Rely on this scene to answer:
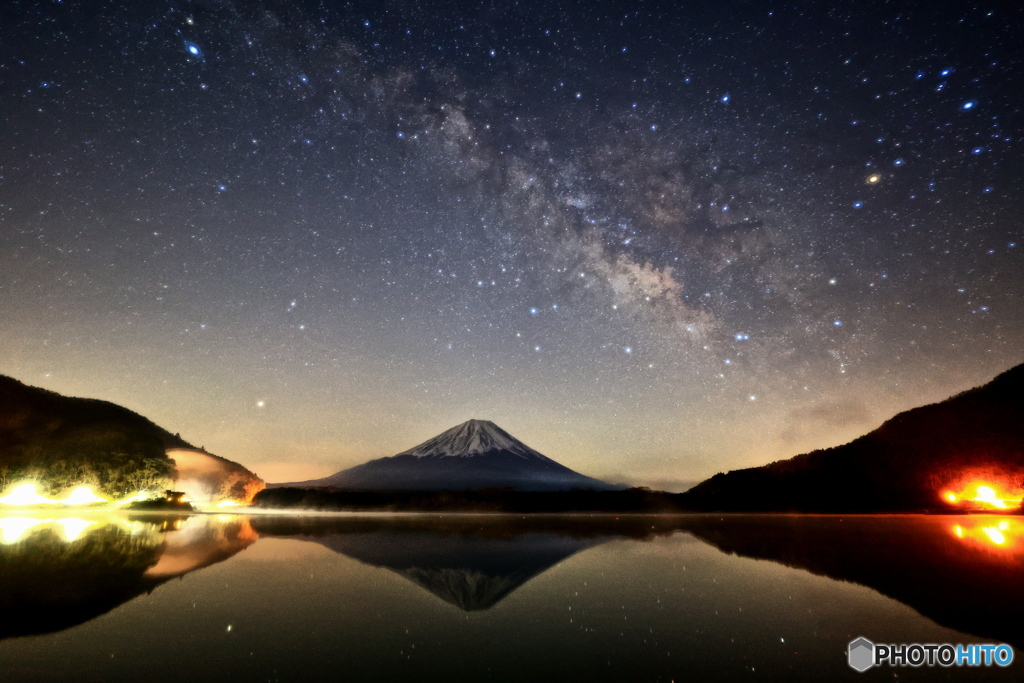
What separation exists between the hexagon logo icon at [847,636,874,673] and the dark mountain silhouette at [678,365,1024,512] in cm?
4316

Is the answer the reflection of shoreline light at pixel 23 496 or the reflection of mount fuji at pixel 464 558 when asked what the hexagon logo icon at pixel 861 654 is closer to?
the reflection of mount fuji at pixel 464 558

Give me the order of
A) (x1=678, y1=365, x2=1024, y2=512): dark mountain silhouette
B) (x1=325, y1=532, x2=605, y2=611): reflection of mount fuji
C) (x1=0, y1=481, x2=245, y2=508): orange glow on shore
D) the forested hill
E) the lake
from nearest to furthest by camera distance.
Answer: the lake, (x1=325, y1=532, x2=605, y2=611): reflection of mount fuji, (x1=678, y1=365, x2=1024, y2=512): dark mountain silhouette, (x1=0, y1=481, x2=245, y2=508): orange glow on shore, the forested hill

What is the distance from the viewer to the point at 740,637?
5.23 m

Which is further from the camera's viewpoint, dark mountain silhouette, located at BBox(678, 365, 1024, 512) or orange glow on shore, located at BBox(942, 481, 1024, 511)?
dark mountain silhouette, located at BBox(678, 365, 1024, 512)

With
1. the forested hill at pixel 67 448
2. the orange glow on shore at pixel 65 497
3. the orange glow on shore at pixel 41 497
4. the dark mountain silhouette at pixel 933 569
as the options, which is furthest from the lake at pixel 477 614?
the forested hill at pixel 67 448

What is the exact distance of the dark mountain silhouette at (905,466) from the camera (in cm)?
4594

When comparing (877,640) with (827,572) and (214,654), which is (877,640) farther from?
(214,654)

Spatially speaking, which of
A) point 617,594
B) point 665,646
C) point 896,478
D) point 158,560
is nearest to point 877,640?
point 665,646

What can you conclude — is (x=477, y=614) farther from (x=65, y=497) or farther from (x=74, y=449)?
(x=74, y=449)

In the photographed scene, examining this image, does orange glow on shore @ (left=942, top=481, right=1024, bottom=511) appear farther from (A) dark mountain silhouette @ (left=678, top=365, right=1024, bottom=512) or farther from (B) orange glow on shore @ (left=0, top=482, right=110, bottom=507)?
(B) orange glow on shore @ (left=0, top=482, right=110, bottom=507)

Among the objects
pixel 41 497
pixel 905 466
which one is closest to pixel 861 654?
pixel 41 497

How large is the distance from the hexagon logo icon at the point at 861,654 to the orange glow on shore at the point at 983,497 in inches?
1873

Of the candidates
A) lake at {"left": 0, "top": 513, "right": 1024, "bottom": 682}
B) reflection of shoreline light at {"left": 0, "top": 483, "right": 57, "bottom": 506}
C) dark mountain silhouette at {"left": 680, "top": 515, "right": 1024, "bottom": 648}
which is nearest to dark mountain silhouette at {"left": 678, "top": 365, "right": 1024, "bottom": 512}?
dark mountain silhouette at {"left": 680, "top": 515, "right": 1024, "bottom": 648}

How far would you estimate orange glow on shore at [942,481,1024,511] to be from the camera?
38.0 metres
